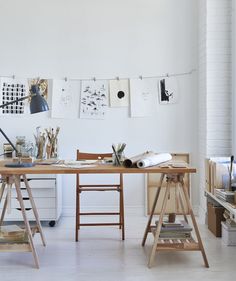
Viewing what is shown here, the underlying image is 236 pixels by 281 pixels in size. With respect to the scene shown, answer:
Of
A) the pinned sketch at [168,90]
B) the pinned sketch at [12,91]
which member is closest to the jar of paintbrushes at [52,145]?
the pinned sketch at [12,91]

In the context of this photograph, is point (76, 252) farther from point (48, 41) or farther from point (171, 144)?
point (48, 41)

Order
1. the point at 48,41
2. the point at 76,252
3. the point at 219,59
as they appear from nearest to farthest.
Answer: the point at 76,252
the point at 219,59
the point at 48,41

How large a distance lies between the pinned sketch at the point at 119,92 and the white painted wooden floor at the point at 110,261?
5.35 feet

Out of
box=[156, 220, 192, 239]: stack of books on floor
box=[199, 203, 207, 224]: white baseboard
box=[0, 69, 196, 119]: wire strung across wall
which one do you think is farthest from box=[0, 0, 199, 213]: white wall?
box=[156, 220, 192, 239]: stack of books on floor

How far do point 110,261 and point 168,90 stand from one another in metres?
2.44

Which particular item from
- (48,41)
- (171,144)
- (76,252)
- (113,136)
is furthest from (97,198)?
(48,41)

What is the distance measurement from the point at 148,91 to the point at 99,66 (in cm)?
66

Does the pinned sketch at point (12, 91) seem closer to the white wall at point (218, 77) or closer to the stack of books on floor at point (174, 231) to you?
the white wall at point (218, 77)

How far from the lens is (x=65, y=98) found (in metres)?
5.31

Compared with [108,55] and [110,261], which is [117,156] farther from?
[108,55]

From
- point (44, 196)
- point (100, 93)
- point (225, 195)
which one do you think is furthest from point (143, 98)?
point (225, 195)

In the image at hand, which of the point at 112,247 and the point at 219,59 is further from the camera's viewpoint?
the point at 219,59

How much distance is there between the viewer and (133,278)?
3205mm

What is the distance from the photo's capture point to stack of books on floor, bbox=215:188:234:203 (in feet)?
13.0
